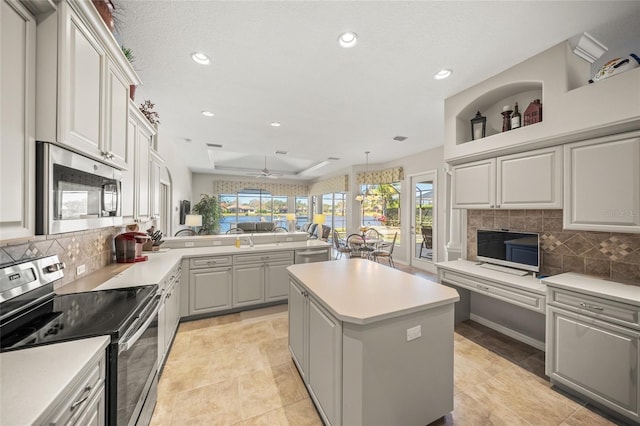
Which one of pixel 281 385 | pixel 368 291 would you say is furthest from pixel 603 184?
pixel 281 385

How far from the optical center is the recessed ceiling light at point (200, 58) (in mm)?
2109

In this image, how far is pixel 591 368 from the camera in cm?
170

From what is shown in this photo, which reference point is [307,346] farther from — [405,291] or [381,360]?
[405,291]

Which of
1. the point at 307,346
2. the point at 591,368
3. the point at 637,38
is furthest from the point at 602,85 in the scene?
the point at 307,346

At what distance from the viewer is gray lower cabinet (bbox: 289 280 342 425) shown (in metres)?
1.34

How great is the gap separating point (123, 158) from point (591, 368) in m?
3.66

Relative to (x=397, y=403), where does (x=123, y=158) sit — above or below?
above

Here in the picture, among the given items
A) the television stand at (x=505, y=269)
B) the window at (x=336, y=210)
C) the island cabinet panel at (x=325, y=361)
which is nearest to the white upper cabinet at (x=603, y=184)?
the television stand at (x=505, y=269)

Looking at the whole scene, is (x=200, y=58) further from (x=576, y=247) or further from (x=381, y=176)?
(x=381, y=176)

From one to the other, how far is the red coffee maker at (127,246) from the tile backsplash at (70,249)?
81mm

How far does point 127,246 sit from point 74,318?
142cm

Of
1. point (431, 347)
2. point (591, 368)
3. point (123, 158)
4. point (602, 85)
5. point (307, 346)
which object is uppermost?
point (602, 85)

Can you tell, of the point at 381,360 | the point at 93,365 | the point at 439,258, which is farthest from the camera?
the point at 439,258

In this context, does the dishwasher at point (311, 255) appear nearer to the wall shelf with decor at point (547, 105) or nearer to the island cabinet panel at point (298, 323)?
the island cabinet panel at point (298, 323)
